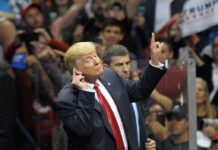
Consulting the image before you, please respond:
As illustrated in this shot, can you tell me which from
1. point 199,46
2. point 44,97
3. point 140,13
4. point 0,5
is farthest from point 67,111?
point 0,5

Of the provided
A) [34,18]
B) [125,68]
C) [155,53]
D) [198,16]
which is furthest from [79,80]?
[34,18]

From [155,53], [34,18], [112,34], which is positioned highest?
[155,53]

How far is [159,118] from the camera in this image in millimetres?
7676

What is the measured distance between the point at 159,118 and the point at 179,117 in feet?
0.66

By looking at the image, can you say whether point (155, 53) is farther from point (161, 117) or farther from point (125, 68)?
point (161, 117)

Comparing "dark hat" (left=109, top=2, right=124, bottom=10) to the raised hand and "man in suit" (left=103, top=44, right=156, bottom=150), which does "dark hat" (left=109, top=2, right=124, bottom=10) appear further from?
the raised hand

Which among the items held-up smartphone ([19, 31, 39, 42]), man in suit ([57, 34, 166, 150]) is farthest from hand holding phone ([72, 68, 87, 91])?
held-up smartphone ([19, 31, 39, 42])

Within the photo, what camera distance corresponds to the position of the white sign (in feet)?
28.7

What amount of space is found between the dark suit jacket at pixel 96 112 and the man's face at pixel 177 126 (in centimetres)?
155

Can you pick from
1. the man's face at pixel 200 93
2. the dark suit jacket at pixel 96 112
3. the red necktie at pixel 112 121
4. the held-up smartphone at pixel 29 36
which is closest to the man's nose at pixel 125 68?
the dark suit jacket at pixel 96 112

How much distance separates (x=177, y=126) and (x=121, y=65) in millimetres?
1178

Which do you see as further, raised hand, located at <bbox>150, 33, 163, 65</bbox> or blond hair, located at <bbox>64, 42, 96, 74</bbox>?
raised hand, located at <bbox>150, 33, 163, 65</bbox>

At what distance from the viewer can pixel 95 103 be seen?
19.2ft

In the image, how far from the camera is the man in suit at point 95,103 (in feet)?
18.9
